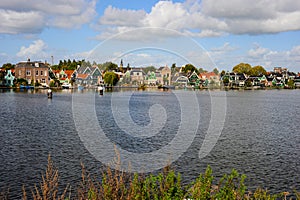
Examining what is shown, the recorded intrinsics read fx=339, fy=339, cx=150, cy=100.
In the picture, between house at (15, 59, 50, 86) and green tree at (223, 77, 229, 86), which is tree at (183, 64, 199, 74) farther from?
house at (15, 59, 50, 86)

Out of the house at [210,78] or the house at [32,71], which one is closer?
the house at [32,71]

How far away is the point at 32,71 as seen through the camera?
436 feet

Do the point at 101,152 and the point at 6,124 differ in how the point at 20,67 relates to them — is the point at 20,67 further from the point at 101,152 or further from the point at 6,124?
the point at 101,152

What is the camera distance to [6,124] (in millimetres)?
36500

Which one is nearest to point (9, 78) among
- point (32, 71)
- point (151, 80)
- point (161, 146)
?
point (32, 71)

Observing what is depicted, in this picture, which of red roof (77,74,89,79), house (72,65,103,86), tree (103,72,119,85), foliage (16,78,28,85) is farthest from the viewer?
red roof (77,74,89,79)

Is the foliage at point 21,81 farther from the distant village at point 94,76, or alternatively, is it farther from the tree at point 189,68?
the tree at point 189,68

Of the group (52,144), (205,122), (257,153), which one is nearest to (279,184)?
(257,153)

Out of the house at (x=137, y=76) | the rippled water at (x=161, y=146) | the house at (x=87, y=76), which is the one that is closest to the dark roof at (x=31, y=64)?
the house at (x=87, y=76)

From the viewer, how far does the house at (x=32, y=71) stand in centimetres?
13162

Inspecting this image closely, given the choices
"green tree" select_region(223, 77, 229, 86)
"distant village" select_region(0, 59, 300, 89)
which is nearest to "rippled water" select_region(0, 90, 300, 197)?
"distant village" select_region(0, 59, 300, 89)

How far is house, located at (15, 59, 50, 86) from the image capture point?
131625mm

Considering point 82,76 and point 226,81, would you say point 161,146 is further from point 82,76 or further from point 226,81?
point 226,81

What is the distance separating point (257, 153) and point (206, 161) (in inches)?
192
